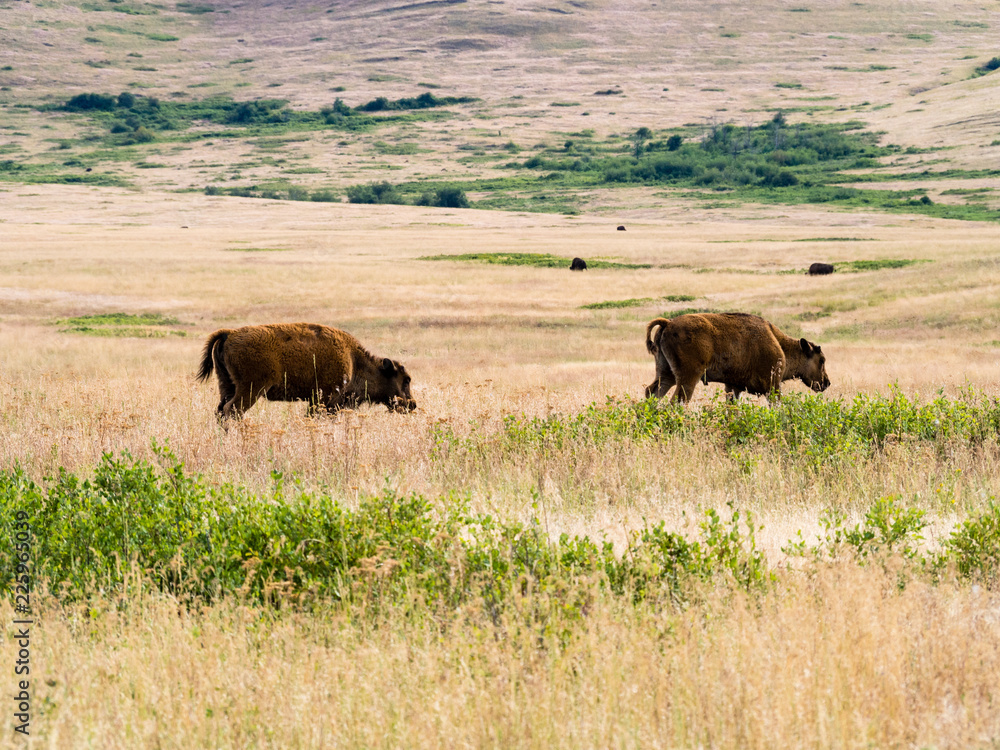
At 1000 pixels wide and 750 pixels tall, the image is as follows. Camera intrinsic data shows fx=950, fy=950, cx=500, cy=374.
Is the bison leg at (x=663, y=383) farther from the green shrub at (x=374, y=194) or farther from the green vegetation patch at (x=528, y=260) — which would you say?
the green shrub at (x=374, y=194)

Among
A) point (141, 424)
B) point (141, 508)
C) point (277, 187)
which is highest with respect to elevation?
point (141, 508)

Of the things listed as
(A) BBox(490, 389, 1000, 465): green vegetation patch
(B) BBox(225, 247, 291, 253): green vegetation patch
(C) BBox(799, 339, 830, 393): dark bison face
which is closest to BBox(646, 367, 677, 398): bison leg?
(C) BBox(799, 339, 830, 393): dark bison face

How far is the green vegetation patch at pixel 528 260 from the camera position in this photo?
5219cm

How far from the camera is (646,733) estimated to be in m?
4.04

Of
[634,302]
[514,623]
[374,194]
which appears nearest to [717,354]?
[514,623]

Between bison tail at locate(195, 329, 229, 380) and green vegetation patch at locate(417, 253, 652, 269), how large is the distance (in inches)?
1593

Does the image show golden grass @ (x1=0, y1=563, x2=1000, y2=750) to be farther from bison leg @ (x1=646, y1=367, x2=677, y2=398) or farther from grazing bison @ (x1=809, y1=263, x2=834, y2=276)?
grazing bison @ (x1=809, y1=263, x2=834, y2=276)

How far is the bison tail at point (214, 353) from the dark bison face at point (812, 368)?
8.62 meters

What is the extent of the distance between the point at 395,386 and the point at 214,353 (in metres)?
2.62

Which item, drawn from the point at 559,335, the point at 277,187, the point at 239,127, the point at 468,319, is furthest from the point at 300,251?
the point at 239,127

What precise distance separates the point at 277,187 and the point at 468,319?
11249 centimetres

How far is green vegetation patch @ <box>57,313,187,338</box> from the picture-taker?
92.9ft

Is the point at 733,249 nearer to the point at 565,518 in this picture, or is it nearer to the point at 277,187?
the point at 565,518

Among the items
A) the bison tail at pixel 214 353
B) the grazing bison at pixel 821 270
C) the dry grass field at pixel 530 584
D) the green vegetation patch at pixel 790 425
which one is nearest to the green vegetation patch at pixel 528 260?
the grazing bison at pixel 821 270
